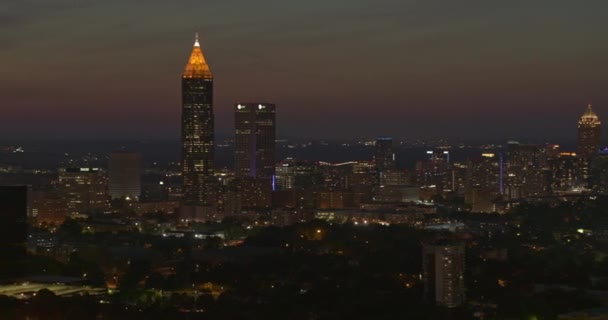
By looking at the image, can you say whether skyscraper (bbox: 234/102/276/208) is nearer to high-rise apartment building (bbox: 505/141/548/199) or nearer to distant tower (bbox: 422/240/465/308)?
high-rise apartment building (bbox: 505/141/548/199)

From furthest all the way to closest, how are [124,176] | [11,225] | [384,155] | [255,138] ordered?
[384,155] < [255,138] < [124,176] < [11,225]

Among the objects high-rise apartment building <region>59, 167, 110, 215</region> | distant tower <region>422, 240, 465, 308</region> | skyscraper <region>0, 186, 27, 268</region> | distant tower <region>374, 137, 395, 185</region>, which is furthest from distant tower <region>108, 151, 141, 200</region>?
skyscraper <region>0, 186, 27, 268</region>

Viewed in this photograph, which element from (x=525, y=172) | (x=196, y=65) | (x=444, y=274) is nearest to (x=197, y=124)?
(x=196, y=65)

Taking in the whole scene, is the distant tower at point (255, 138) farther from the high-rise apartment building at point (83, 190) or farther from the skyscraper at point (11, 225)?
the skyscraper at point (11, 225)

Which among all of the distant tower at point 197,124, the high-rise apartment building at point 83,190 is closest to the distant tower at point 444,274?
the high-rise apartment building at point 83,190

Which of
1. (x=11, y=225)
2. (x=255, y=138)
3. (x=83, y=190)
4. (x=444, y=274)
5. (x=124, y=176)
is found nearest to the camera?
(x=11, y=225)

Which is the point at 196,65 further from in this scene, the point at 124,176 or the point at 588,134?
the point at 588,134

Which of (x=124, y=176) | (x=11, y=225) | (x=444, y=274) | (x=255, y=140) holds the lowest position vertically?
(x=444, y=274)
